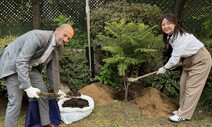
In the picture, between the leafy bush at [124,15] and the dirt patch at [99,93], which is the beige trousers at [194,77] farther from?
the leafy bush at [124,15]

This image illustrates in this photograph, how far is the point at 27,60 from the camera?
400cm

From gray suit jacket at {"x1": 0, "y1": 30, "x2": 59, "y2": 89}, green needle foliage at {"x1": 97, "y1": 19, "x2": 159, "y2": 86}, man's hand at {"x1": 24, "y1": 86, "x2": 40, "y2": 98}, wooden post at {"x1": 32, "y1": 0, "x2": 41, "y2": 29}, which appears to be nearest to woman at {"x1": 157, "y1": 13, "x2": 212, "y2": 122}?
green needle foliage at {"x1": 97, "y1": 19, "x2": 159, "y2": 86}

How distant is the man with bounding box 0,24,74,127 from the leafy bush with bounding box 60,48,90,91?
5.55 ft

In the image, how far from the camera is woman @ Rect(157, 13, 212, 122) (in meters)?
4.86

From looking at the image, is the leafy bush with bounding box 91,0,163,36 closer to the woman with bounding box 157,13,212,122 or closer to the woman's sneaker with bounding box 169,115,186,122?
the woman with bounding box 157,13,212,122

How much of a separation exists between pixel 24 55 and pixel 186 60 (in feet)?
8.56

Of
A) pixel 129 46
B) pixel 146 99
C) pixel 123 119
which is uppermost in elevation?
pixel 129 46

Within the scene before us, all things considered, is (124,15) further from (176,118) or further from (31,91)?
(31,91)

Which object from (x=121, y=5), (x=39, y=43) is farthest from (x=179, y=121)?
(x=121, y=5)

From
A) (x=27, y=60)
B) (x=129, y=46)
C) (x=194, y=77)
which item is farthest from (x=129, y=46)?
(x=27, y=60)

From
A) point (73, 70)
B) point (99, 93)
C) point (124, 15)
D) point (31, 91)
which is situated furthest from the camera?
point (124, 15)

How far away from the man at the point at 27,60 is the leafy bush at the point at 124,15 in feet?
8.24

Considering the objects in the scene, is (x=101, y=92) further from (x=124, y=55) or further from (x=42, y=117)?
(x=42, y=117)

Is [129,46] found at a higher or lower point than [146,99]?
higher
